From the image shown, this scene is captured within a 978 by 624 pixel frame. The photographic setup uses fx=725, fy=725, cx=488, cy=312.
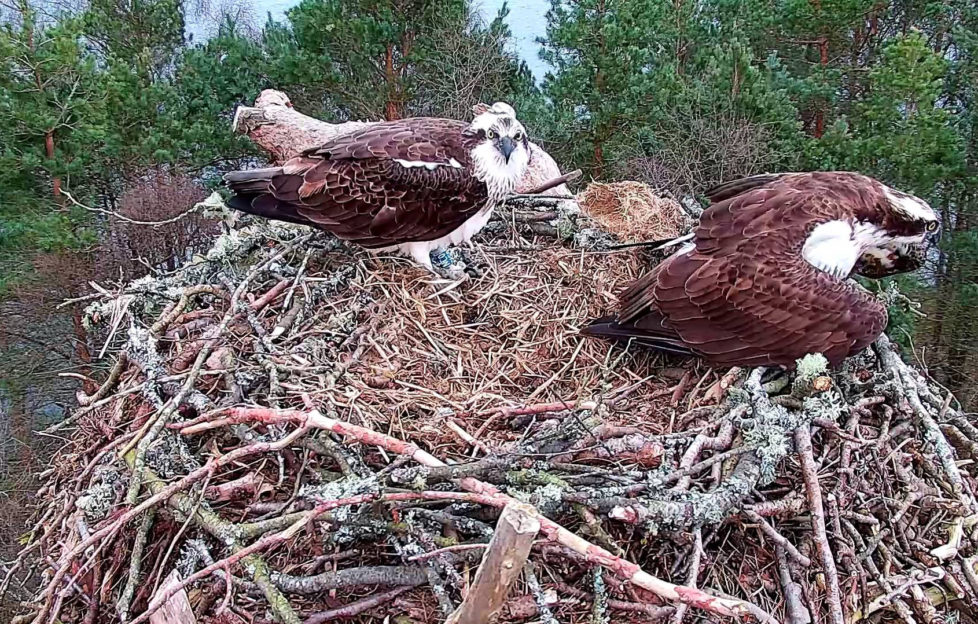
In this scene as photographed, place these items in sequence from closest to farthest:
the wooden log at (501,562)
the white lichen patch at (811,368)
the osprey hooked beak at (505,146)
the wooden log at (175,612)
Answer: the wooden log at (501,562) < the wooden log at (175,612) < the white lichen patch at (811,368) < the osprey hooked beak at (505,146)

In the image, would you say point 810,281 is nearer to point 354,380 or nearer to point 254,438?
point 354,380

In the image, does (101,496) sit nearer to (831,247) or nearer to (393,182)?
(393,182)

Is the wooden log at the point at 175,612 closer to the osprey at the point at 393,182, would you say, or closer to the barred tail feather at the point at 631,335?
the osprey at the point at 393,182

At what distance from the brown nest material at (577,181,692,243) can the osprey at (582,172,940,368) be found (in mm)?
921

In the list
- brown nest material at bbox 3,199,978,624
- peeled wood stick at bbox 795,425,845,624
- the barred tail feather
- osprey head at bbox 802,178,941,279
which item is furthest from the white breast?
peeled wood stick at bbox 795,425,845,624

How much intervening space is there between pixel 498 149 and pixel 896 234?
161 centimetres

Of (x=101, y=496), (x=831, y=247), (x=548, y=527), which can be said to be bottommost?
(x=101, y=496)

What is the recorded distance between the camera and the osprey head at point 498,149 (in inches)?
119

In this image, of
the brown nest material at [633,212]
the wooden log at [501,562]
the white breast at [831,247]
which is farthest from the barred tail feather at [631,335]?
the wooden log at [501,562]

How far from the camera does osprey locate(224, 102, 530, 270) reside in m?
2.94

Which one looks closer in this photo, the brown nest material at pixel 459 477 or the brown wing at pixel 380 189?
the brown nest material at pixel 459 477

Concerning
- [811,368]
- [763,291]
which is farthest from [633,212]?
[811,368]

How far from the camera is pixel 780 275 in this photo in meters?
2.58

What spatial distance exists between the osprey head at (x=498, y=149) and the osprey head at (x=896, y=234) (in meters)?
1.38
